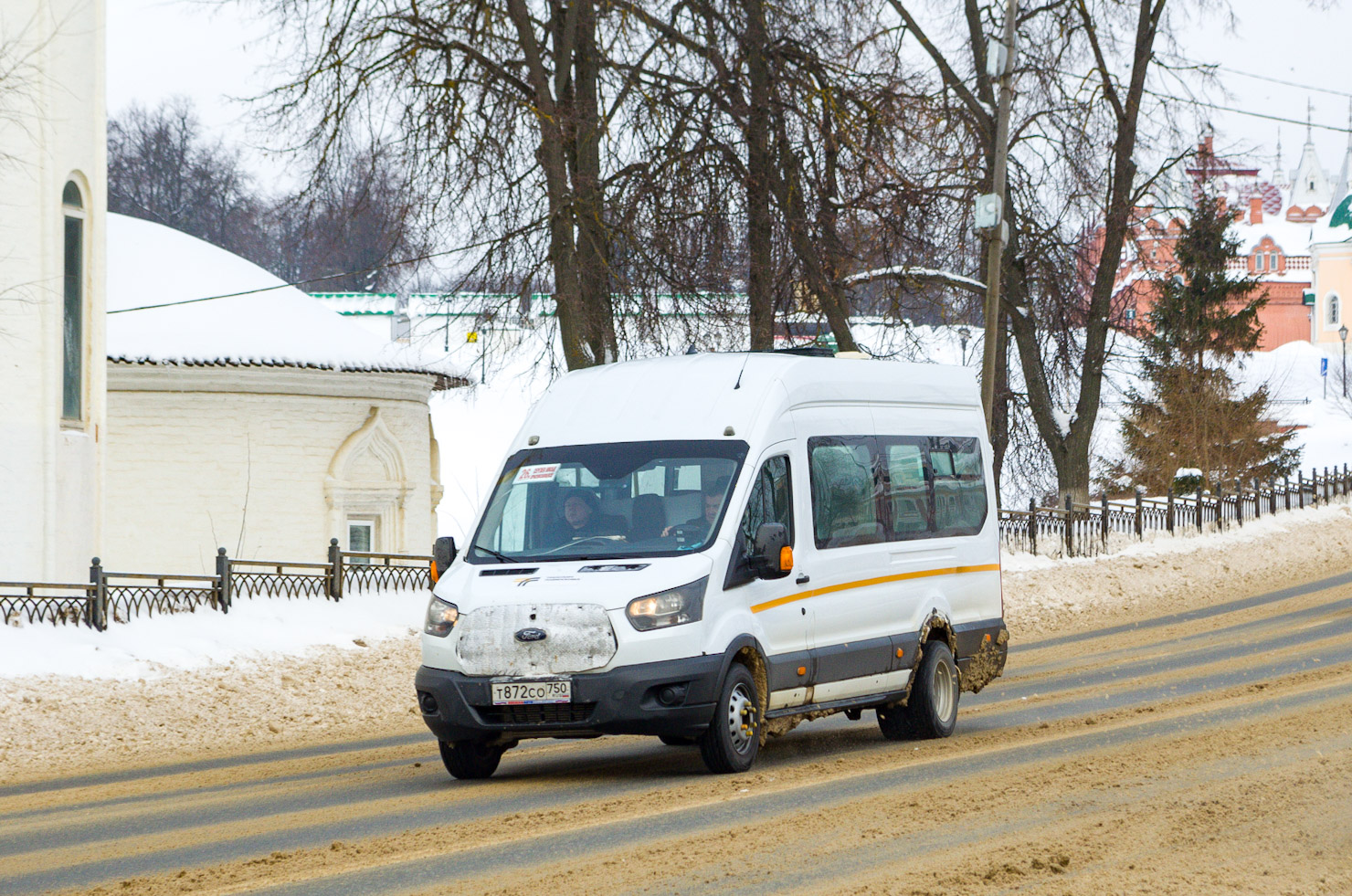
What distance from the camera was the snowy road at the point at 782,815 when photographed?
6809mm

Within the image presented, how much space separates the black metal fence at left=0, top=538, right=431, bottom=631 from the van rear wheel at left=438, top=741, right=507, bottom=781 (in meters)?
6.69

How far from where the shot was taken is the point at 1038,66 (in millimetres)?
30109

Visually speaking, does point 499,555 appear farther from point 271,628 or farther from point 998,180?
point 998,180

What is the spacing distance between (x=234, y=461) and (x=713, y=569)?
639 inches

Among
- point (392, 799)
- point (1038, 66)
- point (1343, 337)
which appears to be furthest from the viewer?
point (1343, 337)

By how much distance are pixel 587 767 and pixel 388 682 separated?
6.48 meters

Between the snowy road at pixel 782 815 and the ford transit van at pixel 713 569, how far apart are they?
0.43 m

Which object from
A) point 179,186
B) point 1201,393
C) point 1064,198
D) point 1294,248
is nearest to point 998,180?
point 1064,198

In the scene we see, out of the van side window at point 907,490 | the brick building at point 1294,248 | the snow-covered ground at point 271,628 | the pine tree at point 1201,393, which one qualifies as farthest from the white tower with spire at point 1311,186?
the van side window at point 907,490

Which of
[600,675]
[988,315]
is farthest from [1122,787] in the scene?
[988,315]

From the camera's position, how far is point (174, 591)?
55.6 feet

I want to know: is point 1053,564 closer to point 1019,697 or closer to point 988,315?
point 988,315

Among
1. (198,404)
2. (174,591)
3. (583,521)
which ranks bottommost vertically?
(174,591)

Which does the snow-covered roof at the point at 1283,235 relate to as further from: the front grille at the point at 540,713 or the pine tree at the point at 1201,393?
the front grille at the point at 540,713
